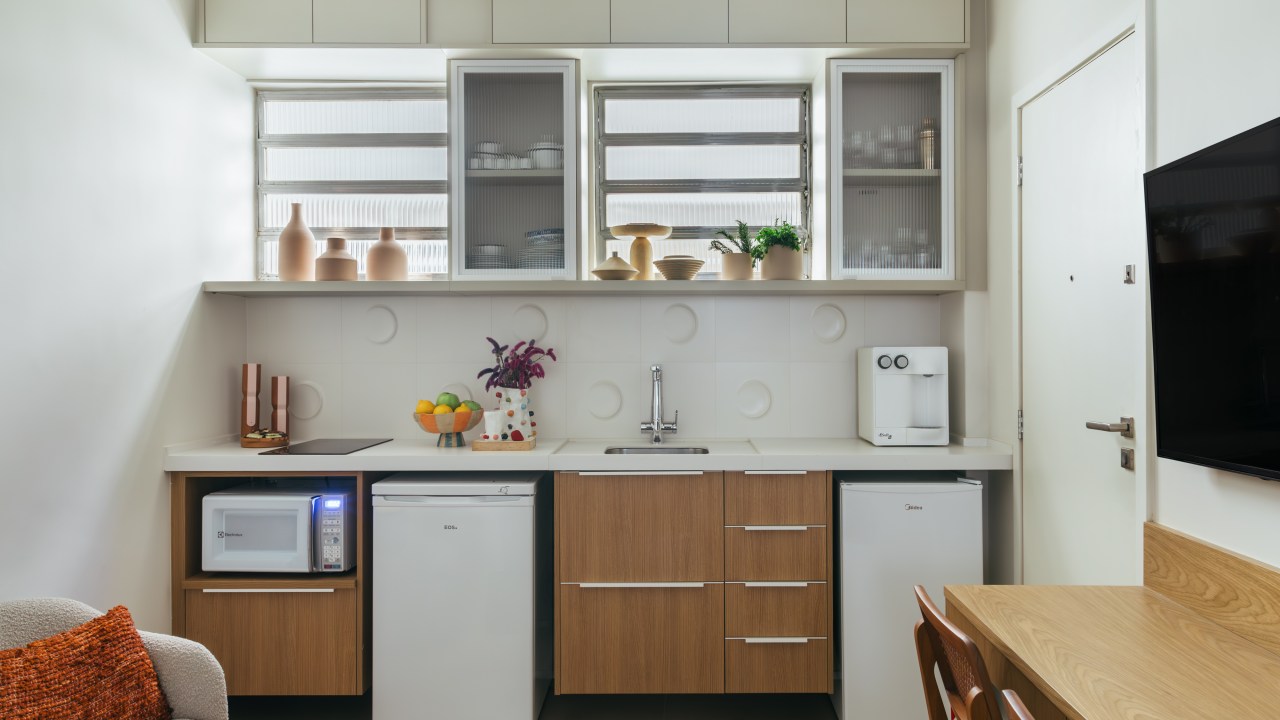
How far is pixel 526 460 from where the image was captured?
2359 mm

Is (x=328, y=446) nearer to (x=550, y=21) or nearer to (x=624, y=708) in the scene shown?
(x=624, y=708)

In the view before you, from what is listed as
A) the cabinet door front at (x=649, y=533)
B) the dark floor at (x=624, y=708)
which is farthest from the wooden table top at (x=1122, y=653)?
the dark floor at (x=624, y=708)


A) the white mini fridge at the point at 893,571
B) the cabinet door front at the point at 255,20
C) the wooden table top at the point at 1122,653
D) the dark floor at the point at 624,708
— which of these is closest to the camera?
the wooden table top at the point at 1122,653

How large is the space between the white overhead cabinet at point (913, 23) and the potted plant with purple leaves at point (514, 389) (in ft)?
5.57

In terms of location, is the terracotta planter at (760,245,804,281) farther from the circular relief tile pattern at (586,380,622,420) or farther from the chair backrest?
the chair backrest

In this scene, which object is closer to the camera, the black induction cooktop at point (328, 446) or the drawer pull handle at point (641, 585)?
the drawer pull handle at point (641, 585)

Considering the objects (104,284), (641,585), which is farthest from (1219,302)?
(104,284)

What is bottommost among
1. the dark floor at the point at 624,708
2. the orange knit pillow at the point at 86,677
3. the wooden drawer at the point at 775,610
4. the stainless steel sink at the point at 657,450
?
the dark floor at the point at 624,708

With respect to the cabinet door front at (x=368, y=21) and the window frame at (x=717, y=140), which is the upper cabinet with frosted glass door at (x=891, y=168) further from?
the cabinet door front at (x=368, y=21)

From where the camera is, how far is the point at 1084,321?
1.93 metres

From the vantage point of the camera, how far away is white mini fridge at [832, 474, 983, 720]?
226cm

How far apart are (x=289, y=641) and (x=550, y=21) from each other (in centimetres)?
240

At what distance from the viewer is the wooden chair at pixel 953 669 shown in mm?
1082

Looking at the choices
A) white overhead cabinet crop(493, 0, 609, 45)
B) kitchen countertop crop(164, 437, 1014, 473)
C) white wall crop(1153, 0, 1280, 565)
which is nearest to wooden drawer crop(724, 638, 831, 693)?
kitchen countertop crop(164, 437, 1014, 473)
